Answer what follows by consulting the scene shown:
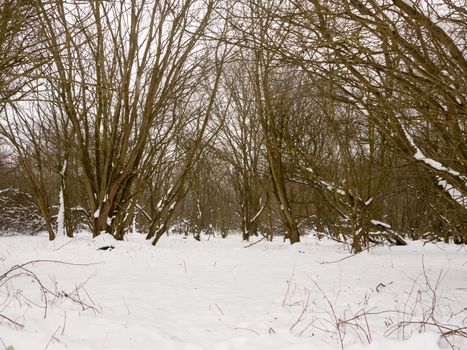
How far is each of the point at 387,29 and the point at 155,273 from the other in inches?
190

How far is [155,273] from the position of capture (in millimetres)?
5926

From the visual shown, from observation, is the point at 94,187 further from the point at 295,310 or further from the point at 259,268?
the point at 295,310

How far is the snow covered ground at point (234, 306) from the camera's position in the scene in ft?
8.59

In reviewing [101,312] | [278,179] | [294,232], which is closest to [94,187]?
[278,179]

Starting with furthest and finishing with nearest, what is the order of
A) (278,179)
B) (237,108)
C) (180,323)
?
1. (237,108)
2. (278,179)
3. (180,323)

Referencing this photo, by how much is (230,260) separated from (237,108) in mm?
8656

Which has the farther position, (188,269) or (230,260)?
(230,260)

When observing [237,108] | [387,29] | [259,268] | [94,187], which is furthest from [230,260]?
[237,108]

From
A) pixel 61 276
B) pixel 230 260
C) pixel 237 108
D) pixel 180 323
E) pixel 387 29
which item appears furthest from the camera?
pixel 237 108

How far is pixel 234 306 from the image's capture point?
3.82m

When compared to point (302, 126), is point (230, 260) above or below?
below

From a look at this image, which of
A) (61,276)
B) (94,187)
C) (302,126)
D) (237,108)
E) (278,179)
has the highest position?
(237,108)

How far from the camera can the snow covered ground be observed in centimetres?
262

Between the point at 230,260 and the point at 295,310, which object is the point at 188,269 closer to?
the point at 230,260
